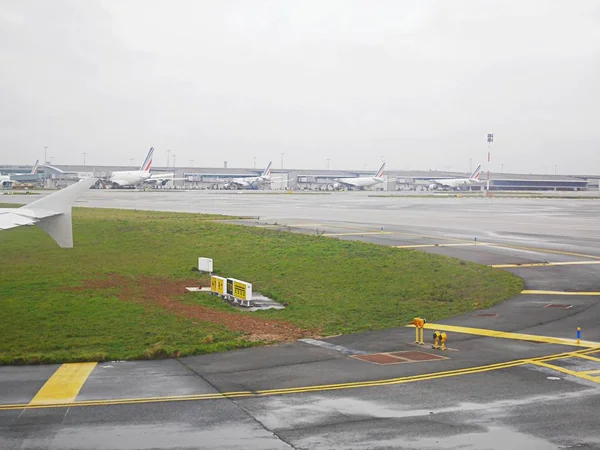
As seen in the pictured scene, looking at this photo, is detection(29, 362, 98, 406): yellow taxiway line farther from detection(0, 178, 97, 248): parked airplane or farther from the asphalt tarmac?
detection(0, 178, 97, 248): parked airplane

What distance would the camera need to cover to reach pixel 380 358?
66.5 feet

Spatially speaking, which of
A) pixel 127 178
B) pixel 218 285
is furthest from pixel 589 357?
pixel 127 178

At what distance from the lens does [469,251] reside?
4594 cm

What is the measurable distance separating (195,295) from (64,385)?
13.8 metres

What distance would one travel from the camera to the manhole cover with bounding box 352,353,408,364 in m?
19.8

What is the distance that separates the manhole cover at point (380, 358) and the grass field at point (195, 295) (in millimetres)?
3834

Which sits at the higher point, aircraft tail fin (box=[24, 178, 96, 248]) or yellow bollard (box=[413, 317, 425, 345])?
aircraft tail fin (box=[24, 178, 96, 248])

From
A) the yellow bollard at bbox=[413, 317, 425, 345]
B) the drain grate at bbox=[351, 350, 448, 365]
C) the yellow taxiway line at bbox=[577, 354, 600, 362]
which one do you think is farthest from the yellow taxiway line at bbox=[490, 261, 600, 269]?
the drain grate at bbox=[351, 350, 448, 365]

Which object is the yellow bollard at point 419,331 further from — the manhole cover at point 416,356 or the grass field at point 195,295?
the grass field at point 195,295

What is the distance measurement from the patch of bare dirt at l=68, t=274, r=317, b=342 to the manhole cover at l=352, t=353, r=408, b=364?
365cm

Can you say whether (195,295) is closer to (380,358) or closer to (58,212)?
(58,212)

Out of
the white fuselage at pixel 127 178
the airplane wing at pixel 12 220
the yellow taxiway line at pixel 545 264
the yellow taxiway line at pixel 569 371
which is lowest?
the yellow taxiway line at pixel 545 264

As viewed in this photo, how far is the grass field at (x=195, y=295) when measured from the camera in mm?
22891

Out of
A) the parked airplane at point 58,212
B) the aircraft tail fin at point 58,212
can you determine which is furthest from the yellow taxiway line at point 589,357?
the aircraft tail fin at point 58,212
